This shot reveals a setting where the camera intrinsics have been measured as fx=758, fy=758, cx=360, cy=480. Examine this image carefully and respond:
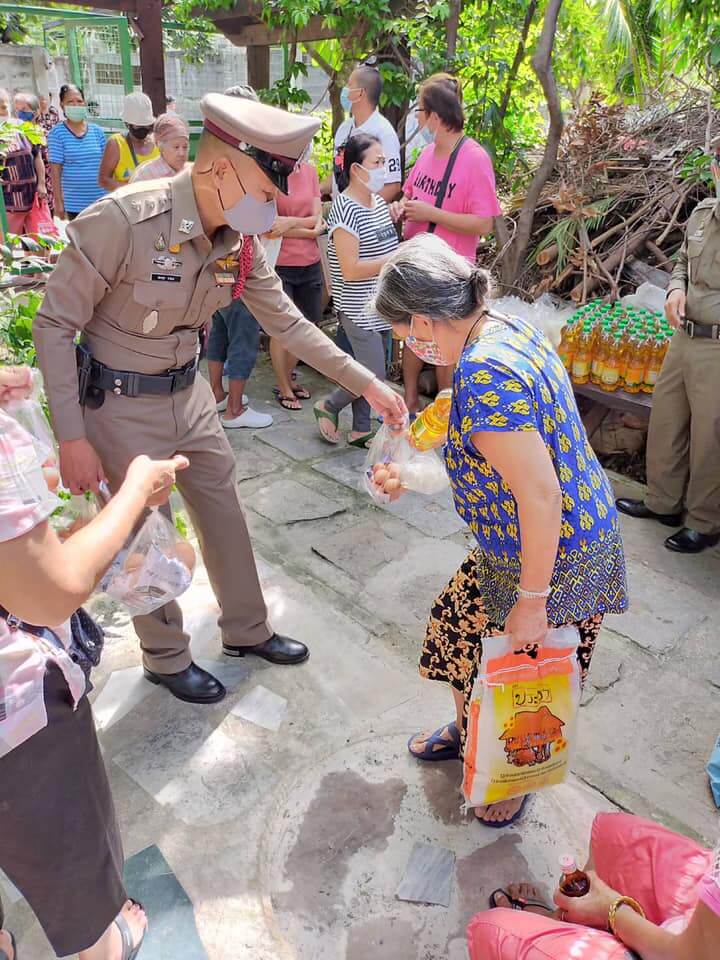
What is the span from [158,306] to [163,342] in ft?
0.41

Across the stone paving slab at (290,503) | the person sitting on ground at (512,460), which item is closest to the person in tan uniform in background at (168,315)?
the person sitting on ground at (512,460)

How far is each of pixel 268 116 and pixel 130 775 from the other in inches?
79.4

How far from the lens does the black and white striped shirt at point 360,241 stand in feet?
13.6

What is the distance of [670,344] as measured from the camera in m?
3.84

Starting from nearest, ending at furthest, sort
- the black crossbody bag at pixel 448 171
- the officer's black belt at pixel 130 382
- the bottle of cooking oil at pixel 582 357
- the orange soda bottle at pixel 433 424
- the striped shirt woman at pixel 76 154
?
the officer's black belt at pixel 130 382, the orange soda bottle at pixel 433 424, the bottle of cooking oil at pixel 582 357, the black crossbody bag at pixel 448 171, the striped shirt woman at pixel 76 154

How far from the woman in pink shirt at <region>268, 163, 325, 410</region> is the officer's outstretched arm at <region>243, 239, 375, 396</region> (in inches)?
89.5

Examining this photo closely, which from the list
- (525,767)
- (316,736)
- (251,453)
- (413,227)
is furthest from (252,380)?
(525,767)

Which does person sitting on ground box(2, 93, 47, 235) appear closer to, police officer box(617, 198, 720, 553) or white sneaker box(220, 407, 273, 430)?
white sneaker box(220, 407, 273, 430)

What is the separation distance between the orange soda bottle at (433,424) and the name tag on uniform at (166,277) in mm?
863

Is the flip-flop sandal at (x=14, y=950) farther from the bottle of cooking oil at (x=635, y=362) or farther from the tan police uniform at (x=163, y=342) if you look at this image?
the bottle of cooking oil at (x=635, y=362)

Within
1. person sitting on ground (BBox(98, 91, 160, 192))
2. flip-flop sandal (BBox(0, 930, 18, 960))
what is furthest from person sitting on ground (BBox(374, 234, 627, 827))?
person sitting on ground (BBox(98, 91, 160, 192))

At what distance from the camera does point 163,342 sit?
90.4 inches

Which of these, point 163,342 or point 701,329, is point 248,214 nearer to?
point 163,342

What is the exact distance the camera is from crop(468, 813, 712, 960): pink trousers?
1.42m
